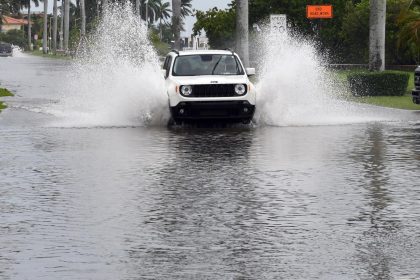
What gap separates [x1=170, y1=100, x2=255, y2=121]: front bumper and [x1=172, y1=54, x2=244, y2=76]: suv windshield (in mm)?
1313

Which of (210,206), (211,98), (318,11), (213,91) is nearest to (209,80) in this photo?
(213,91)

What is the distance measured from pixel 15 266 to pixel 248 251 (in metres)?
1.93

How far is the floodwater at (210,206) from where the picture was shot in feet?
31.9

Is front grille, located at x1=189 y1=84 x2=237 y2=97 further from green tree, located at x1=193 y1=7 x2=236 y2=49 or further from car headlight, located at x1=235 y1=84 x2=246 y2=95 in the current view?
green tree, located at x1=193 y1=7 x2=236 y2=49

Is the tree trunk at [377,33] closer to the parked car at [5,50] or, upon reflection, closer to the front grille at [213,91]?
the front grille at [213,91]

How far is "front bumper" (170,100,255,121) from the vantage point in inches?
964

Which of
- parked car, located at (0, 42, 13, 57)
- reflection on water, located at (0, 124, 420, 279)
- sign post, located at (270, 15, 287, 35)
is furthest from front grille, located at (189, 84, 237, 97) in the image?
parked car, located at (0, 42, 13, 57)

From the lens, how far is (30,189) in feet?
47.8

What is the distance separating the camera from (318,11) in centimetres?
7831

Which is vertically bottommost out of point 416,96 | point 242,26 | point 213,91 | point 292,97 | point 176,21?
point 416,96

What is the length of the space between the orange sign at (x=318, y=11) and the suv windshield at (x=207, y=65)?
51.8 m

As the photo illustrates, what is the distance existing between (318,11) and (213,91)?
54482 millimetres

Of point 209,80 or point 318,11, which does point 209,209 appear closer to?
point 209,80

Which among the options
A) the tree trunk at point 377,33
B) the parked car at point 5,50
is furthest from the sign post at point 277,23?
the parked car at point 5,50
